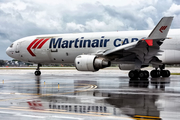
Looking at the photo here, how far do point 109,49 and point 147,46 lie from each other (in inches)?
215

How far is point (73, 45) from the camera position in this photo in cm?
3072

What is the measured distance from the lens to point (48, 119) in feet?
26.8

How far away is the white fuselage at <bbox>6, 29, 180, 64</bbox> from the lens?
88.6 feet

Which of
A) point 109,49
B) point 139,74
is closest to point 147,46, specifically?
point 139,74

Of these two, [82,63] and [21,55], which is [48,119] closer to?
[82,63]

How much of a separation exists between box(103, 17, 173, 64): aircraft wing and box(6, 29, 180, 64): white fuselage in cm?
164

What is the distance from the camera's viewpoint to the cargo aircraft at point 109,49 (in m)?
24.1

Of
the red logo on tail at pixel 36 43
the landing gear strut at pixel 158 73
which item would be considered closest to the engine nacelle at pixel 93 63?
the landing gear strut at pixel 158 73

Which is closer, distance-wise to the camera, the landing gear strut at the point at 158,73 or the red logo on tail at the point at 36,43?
the landing gear strut at the point at 158,73

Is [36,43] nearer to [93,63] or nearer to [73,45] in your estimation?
[73,45]

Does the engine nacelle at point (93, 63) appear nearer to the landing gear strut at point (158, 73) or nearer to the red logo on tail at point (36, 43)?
the landing gear strut at point (158, 73)

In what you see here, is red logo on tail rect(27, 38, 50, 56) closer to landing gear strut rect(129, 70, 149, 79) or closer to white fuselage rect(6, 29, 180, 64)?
white fuselage rect(6, 29, 180, 64)

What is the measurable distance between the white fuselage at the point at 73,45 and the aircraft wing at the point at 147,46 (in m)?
1.64

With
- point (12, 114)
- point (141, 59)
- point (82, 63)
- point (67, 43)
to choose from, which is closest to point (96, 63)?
point (82, 63)
